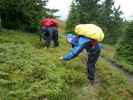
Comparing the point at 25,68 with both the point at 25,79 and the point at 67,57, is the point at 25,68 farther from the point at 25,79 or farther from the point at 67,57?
the point at 67,57

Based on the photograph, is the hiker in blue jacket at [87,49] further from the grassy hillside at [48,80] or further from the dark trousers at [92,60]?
the grassy hillside at [48,80]

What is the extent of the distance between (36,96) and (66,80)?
1.90 metres

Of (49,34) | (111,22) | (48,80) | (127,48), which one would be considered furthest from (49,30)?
(111,22)

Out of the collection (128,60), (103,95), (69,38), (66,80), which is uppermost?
(69,38)

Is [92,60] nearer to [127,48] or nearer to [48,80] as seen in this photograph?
[48,80]

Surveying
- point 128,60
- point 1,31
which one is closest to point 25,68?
point 1,31

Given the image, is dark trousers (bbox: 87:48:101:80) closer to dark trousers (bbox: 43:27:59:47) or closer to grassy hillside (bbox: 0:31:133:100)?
grassy hillside (bbox: 0:31:133:100)

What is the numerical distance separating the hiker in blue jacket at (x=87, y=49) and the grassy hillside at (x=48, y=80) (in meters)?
0.33

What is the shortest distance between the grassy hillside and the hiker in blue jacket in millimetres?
334

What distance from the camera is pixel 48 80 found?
8.64 m

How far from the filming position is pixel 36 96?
777cm

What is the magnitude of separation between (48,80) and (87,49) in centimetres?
211

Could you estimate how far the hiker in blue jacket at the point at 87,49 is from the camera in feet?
32.4

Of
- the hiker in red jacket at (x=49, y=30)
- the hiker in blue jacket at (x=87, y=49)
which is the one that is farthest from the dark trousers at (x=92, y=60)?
the hiker in red jacket at (x=49, y=30)
